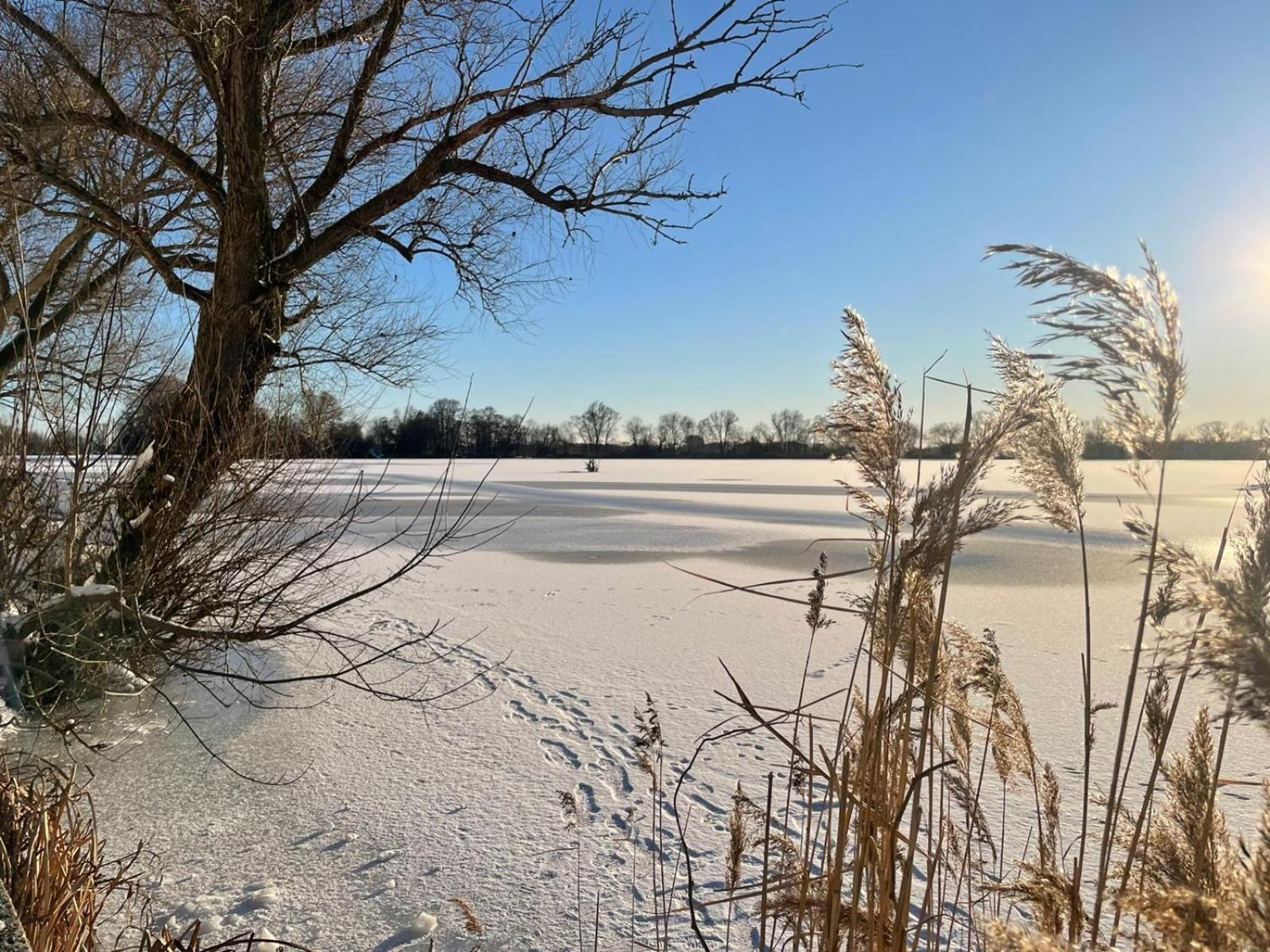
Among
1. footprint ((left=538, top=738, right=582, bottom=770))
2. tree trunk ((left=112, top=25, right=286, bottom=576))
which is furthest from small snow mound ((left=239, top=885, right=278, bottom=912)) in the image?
tree trunk ((left=112, top=25, right=286, bottom=576))

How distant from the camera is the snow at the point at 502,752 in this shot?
3.09 meters

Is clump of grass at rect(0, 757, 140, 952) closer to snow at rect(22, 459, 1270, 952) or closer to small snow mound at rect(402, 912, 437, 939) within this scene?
snow at rect(22, 459, 1270, 952)

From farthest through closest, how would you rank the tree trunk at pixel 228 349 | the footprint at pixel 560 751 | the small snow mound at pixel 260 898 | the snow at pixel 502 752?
the footprint at pixel 560 751, the tree trunk at pixel 228 349, the snow at pixel 502 752, the small snow mound at pixel 260 898

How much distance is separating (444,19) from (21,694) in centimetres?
489

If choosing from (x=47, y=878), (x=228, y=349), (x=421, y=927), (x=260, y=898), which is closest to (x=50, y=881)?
(x=47, y=878)

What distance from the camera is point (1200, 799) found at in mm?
1396

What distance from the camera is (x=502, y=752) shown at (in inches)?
181

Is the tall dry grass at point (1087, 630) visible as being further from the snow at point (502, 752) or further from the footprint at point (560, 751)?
the footprint at point (560, 751)

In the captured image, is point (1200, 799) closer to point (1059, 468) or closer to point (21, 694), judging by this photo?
point (1059, 468)

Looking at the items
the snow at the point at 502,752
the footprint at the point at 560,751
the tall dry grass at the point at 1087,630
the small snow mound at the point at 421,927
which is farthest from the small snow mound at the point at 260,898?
the tall dry grass at the point at 1087,630

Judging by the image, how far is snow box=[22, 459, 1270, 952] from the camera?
3.09 m

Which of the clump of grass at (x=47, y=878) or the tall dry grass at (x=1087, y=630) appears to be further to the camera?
the clump of grass at (x=47, y=878)

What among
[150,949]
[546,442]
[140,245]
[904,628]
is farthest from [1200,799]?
[140,245]

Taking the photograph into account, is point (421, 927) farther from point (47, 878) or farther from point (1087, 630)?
point (1087, 630)
